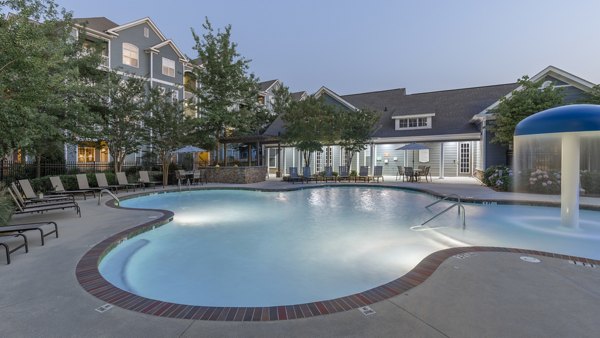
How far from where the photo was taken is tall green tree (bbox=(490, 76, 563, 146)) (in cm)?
1509

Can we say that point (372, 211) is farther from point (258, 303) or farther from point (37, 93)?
point (37, 93)

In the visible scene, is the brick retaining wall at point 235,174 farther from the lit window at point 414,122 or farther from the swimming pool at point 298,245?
the lit window at point 414,122

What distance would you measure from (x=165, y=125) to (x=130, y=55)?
34.9ft

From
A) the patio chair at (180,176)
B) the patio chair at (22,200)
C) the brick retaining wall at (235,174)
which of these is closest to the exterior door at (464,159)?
the brick retaining wall at (235,174)

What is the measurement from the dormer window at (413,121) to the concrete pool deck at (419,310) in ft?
62.8

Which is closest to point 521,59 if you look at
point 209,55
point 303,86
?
point 303,86

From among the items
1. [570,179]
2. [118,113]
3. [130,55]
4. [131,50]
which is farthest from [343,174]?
[131,50]

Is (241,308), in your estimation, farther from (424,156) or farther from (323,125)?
(424,156)

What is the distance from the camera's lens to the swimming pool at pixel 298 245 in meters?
4.75

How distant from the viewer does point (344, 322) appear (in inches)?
110

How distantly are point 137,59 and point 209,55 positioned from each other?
26.7ft

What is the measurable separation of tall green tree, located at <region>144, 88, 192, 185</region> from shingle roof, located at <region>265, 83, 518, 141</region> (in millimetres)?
8482

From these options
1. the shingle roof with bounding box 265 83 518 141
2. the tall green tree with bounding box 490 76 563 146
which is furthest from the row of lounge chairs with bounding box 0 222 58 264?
the shingle roof with bounding box 265 83 518 141

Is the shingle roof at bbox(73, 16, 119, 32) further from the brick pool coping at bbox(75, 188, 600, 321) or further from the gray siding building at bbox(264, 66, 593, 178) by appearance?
the brick pool coping at bbox(75, 188, 600, 321)
